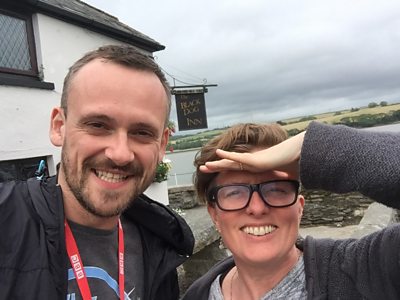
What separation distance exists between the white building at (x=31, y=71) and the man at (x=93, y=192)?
12.4 feet

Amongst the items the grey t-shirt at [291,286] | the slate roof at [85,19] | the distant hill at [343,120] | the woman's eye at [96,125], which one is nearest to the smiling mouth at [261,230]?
the grey t-shirt at [291,286]

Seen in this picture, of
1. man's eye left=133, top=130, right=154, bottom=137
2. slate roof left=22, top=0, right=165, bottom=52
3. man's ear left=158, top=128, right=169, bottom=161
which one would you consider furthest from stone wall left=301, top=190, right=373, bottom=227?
man's eye left=133, top=130, right=154, bottom=137

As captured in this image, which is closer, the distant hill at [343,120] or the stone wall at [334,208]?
the distant hill at [343,120]

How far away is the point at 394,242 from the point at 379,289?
0.55 ft

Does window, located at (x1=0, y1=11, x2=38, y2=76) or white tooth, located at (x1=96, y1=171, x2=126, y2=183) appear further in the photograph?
window, located at (x1=0, y1=11, x2=38, y2=76)

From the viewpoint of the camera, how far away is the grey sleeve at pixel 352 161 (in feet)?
3.67

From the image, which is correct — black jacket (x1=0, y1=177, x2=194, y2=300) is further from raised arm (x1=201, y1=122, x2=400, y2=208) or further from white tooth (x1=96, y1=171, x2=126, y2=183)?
raised arm (x1=201, y1=122, x2=400, y2=208)

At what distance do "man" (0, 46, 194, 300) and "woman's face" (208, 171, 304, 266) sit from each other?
427 mm

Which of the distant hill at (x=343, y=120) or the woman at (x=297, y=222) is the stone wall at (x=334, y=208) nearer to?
the distant hill at (x=343, y=120)

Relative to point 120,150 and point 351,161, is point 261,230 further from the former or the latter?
point 120,150

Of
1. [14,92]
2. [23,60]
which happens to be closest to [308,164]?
[14,92]

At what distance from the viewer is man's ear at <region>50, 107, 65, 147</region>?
172 cm

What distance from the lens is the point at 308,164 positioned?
1206mm

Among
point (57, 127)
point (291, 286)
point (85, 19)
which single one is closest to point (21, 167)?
point (85, 19)
